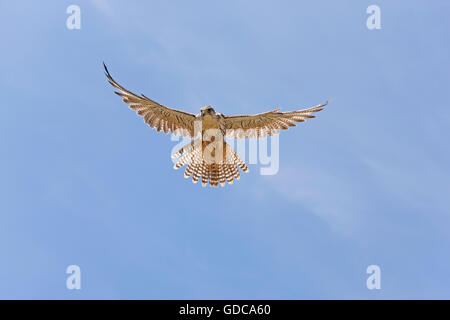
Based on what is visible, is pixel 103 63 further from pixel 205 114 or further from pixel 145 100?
pixel 205 114

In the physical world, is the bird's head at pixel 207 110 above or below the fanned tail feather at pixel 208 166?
above

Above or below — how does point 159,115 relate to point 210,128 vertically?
above

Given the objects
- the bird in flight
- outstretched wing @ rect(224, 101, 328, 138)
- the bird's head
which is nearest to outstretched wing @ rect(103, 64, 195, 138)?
the bird in flight

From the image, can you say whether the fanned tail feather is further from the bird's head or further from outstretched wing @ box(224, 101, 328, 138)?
the bird's head

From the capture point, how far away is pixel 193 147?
19688 mm

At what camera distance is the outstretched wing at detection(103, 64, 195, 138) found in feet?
61.6

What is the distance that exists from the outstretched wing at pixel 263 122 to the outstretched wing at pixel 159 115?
4.19ft

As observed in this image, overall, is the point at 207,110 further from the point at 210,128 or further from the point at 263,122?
the point at 263,122

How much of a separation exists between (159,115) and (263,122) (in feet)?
10.9

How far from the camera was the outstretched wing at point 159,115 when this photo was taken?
1878 centimetres

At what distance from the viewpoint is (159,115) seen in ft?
63.3

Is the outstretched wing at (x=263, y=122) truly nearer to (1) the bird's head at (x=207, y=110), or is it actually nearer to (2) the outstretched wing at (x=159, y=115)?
(1) the bird's head at (x=207, y=110)

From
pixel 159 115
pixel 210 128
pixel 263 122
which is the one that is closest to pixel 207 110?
pixel 210 128

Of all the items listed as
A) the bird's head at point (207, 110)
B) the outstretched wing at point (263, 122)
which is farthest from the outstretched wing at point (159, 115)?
the outstretched wing at point (263, 122)
